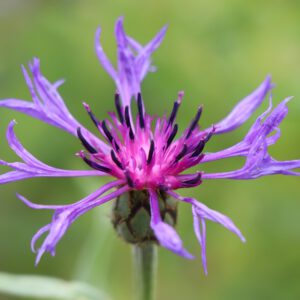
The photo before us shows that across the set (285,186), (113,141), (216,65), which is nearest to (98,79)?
(216,65)


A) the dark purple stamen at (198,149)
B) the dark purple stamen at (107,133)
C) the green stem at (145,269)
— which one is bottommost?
the green stem at (145,269)

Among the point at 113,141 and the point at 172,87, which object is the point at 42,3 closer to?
the point at 172,87

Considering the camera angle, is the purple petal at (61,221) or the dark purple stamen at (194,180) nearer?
the purple petal at (61,221)

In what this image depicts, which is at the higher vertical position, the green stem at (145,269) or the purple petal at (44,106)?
the purple petal at (44,106)

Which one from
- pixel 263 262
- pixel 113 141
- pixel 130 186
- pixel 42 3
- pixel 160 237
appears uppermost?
pixel 42 3

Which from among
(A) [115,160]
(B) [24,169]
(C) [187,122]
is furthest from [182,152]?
(C) [187,122]

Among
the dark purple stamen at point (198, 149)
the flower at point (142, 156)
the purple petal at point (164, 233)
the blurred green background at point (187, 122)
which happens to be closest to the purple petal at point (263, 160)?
the flower at point (142, 156)

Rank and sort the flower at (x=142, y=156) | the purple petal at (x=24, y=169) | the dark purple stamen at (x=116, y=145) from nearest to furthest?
1. the flower at (x=142, y=156)
2. the purple petal at (x=24, y=169)
3. the dark purple stamen at (x=116, y=145)

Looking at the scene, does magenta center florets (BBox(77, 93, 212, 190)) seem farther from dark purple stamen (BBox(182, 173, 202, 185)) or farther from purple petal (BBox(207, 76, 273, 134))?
purple petal (BBox(207, 76, 273, 134))

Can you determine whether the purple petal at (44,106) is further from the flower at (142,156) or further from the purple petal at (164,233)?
the purple petal at (164,233)
